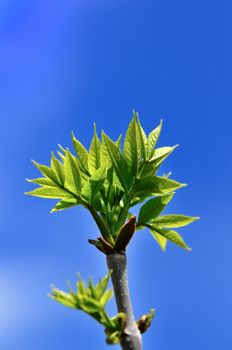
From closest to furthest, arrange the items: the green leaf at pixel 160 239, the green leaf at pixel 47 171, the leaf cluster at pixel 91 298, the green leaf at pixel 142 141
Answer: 1. the leaf cluster at pixel 91 298
2. the green leaf at pixel 142 141
3. the green leaf at pixel 47 171
4. the green leaf at pixel 160 239

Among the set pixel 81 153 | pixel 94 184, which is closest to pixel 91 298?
pixel 94 184

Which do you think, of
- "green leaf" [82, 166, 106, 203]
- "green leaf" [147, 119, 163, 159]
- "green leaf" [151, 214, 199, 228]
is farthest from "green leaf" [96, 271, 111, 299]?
"green leaf" [147, 119, 163, 159]

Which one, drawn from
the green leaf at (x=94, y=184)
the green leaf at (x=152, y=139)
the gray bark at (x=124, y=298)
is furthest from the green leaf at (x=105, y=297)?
the green leaf at (x=152, y=139)

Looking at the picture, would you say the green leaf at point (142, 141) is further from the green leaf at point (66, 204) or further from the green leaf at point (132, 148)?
the green leaf at point (66, 204)

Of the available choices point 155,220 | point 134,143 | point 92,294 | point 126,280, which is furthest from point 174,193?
point 92,294

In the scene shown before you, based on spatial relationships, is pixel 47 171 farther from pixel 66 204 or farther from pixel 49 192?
pixel 66 204

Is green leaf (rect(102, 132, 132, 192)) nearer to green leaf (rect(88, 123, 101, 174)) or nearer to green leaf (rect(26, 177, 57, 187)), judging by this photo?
green leaf (rect(88, 123, 101, 174))

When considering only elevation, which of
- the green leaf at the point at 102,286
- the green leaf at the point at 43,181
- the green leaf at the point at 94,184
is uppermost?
the green leaf at the point at 43,181
